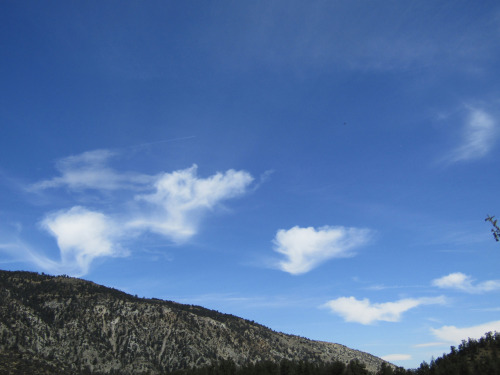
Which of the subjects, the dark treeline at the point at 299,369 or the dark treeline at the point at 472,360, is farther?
the dark treeline at the point at 299,369

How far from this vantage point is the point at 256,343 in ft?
541

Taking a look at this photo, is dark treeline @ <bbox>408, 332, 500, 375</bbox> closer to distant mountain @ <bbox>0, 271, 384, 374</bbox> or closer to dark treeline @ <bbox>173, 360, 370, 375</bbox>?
dark treeline @ <bbox>173, 360, 370, 375</bbox>

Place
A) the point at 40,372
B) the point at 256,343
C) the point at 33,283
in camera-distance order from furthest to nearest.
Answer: the point at 256,343 → the point at 33,283 → the point at 40,372

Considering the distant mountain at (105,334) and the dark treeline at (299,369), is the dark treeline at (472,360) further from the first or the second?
the distant mountain at (105,334)

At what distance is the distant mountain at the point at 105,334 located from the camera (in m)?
113

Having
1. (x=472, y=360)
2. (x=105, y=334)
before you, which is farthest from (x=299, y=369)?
(x=105, y=334)

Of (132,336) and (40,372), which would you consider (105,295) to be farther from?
(40,372)

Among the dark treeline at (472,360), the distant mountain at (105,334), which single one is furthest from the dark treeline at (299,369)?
the distant mountain at (105,334)

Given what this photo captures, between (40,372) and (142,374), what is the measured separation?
40.5 meters

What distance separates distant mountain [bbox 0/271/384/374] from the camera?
11262cm

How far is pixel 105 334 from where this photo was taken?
133000mm

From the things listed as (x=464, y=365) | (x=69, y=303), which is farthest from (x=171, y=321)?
(x=464, y=365)

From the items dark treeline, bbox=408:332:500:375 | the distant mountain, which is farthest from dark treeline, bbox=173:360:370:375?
the distant mountain

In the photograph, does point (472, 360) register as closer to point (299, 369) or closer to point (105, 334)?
point (299, 369)
